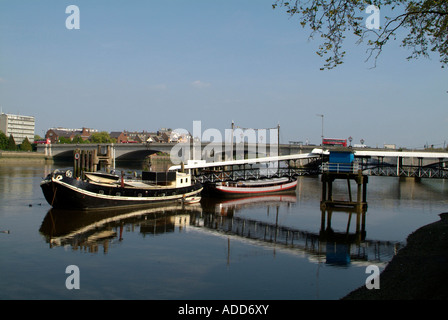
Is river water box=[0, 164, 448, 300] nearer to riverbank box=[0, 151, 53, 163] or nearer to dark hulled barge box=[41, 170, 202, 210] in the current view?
dark hulled barge box=[41, 170, 202, 210]

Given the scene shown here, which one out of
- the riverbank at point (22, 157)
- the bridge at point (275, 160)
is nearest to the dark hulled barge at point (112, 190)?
the bridge at point (275, 160)

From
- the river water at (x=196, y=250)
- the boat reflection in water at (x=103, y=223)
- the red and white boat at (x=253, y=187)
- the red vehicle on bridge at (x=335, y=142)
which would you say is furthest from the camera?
the red vehicle on bridge at (x=335, y=142)

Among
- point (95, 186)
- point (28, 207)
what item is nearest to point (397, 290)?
point (95, 186)

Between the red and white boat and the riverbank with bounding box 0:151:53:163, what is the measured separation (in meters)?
80.8

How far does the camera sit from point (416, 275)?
1784 centimetres

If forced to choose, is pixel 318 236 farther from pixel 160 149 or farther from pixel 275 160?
pixel 160 149

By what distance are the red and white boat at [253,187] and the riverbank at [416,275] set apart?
29.3 meters

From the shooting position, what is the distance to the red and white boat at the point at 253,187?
5272cm

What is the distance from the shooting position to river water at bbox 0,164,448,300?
59.8 ft

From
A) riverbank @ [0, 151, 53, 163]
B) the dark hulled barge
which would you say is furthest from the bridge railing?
riverbank @ [0, 151, 53, 163]

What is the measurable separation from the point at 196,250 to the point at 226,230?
7.29m

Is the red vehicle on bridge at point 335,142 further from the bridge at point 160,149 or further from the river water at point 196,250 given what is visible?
the river water at point 196,250

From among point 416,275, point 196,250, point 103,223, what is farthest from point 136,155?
point 416,275
